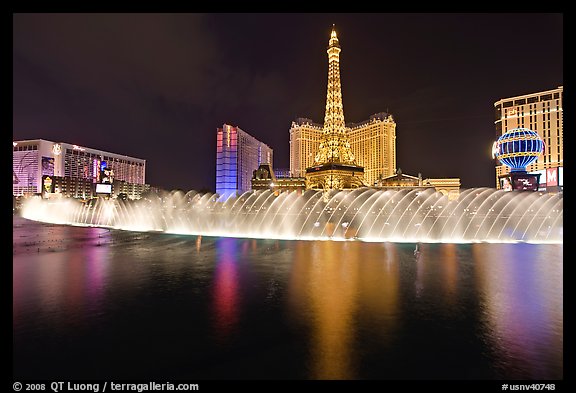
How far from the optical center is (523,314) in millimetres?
7184

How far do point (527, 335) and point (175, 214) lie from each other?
38083mm

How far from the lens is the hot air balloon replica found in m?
47.0

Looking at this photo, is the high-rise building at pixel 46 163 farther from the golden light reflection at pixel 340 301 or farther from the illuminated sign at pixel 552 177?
the illuminated sign at pixel 552 177

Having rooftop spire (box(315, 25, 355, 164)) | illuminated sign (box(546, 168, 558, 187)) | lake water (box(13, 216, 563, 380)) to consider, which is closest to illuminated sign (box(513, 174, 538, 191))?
illuminated sign (box(546, 168, 558, 187))

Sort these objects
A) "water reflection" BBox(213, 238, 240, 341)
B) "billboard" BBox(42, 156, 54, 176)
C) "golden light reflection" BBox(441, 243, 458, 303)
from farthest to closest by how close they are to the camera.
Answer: "billboard" BBox(42, 156, 54, 176), "golden light reflection" BBox(441, 243, 458, 303), "water reflection" BBox(213, 238, 240, 341)

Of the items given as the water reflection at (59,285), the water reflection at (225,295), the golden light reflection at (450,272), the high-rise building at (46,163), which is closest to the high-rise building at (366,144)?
the high-rise building at (46,163)

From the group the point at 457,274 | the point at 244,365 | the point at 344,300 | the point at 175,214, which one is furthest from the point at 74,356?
the point at 175,214

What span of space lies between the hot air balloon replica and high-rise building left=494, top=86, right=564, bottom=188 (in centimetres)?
5931

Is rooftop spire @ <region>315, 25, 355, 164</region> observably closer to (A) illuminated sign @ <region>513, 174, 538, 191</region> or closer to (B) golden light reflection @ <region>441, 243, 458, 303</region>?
(A) illuminated sign @ <region>513, 174, 538, 191</region>

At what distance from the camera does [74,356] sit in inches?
206

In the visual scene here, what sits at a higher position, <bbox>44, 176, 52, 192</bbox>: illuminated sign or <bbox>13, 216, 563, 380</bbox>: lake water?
<bbox>44, 176, 52, 192</bbox>: illuminated sign

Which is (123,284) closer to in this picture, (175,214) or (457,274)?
(457,274)

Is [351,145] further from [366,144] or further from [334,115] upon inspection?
[334,115]

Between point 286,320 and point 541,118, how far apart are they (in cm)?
14320
